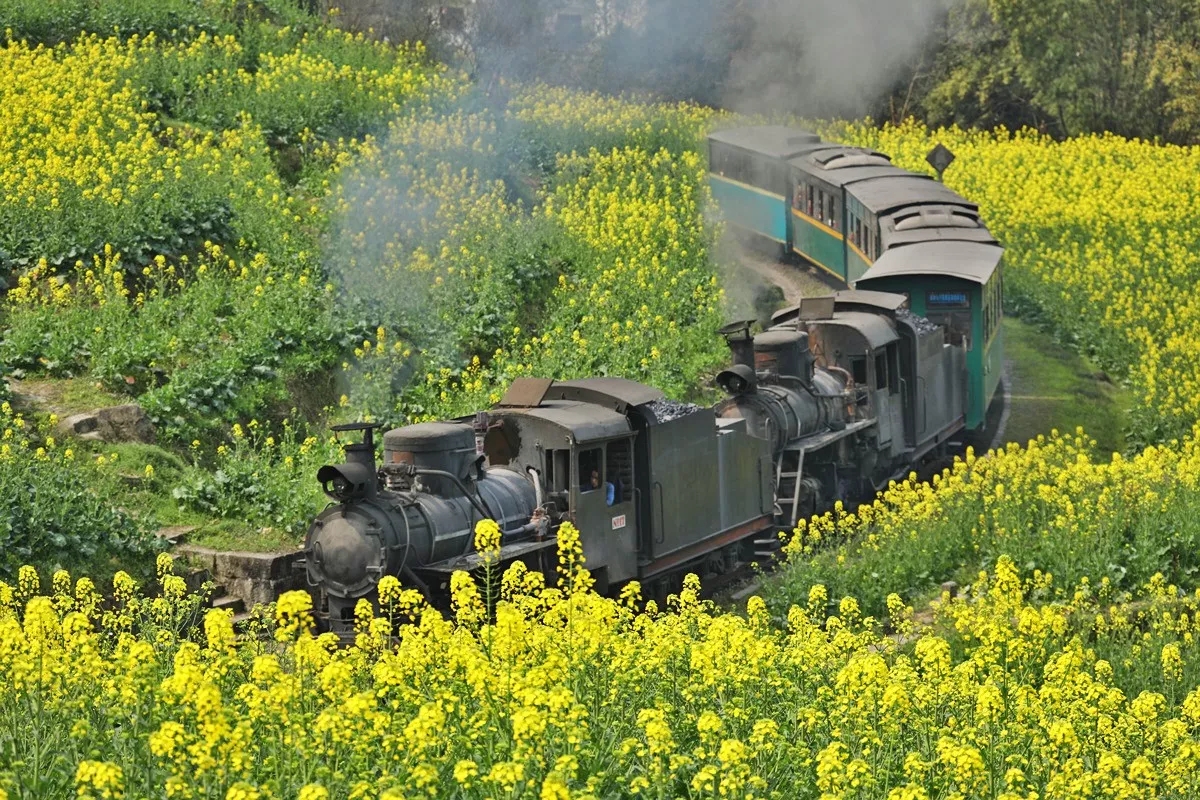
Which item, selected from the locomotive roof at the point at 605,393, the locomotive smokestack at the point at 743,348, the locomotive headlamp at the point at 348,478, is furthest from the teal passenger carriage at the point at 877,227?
the locomotive headlamp at the point at 348,478

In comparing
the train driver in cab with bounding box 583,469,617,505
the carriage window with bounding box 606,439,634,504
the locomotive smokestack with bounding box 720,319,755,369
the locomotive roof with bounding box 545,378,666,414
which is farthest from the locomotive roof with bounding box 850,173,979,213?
the train driver in cab with bounding box 583,469,617,505

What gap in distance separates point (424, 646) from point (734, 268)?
2742 centimetres

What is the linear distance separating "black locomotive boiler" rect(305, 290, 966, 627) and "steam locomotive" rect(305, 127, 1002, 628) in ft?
0.07

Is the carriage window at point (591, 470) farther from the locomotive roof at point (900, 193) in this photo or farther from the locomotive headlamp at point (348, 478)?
the locomotive roof at point (900, 193)

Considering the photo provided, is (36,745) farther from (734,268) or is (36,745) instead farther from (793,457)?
(734,268)

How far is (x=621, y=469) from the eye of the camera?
674 inches

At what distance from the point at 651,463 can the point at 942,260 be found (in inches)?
493

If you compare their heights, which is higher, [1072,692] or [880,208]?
[1072,692]

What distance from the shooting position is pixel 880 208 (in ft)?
109

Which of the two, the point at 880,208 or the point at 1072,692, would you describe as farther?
the point at 880,208

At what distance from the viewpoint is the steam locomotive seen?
47.5 ft

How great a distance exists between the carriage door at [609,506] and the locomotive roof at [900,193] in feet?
57.0

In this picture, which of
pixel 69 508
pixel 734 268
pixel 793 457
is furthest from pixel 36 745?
pixel 734 268

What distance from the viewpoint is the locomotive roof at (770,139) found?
1599 inches
